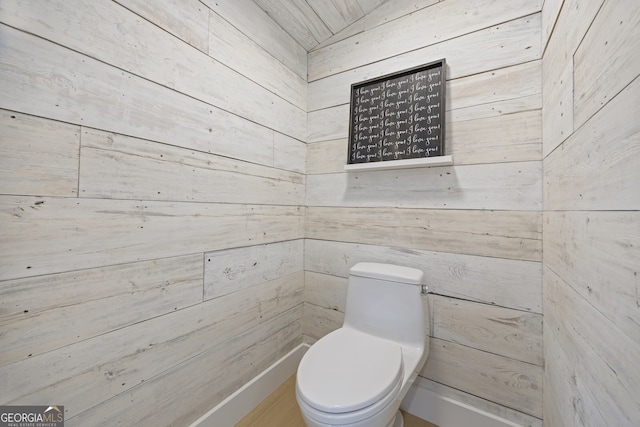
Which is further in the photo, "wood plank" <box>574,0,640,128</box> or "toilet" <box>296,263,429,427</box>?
"toilet" <box>296,263,429,427</box>

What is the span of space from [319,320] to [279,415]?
22.1 inches

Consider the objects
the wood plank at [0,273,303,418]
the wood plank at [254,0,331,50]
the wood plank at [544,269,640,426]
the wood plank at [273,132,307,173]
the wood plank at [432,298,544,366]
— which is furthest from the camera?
the wood plank at [273,132,307,173]

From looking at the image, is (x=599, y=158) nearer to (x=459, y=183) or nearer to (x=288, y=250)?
(x=459, y=183)

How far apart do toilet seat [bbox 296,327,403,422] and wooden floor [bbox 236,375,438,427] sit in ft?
1.80

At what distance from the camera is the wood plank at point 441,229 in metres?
1.21

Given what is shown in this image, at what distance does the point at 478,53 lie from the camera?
1.32m

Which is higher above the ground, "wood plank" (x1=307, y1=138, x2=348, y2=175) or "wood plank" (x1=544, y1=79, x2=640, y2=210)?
"wood plank" (x1=307, y1=138, x2=348, y2=175)

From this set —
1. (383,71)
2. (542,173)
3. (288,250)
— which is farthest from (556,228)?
(288,250)

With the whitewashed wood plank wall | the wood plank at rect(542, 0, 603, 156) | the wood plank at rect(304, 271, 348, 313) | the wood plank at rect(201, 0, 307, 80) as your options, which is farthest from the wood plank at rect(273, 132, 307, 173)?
the wood plank at rect(542, 0, 603, 156)

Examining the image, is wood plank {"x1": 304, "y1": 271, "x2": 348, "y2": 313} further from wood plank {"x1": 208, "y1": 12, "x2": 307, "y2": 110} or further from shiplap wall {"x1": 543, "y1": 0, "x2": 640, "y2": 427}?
wood plank {"x1": 208, "y1": 12, "x2": 307, "y2": 110}

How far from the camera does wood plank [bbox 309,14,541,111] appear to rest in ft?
3.97

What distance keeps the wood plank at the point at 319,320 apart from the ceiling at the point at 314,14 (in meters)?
1.84

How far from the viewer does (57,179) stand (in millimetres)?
814

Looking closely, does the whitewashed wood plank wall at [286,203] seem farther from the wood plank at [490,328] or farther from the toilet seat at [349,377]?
the toilet seat at [349,377]
